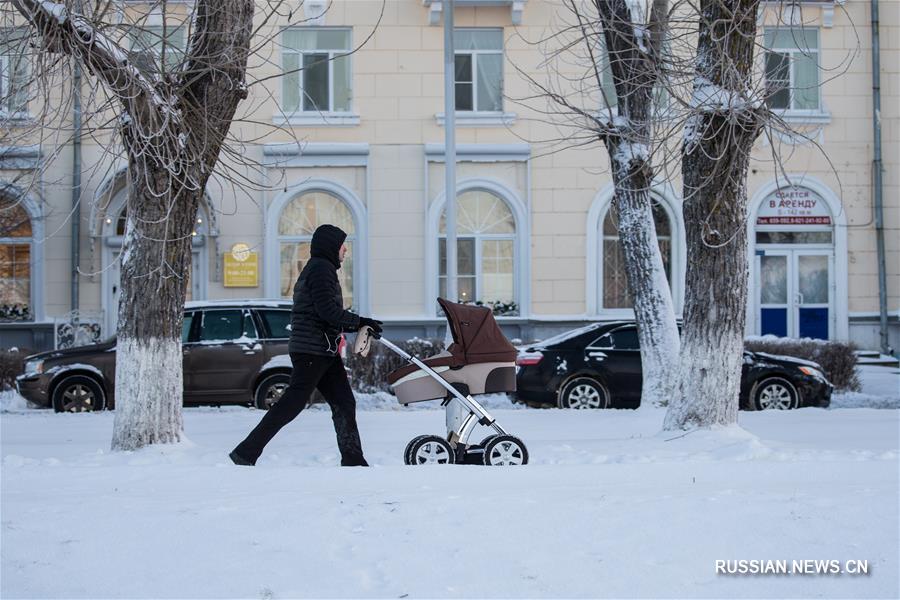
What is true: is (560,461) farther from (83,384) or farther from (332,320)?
(83,384)

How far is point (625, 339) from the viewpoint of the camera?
50.9ft

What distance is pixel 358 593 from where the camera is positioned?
495 centimetres

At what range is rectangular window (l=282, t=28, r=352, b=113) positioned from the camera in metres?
21.7

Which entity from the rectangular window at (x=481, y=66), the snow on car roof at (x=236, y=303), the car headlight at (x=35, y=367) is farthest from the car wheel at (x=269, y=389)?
the rectangular window at (x=481, y=66)

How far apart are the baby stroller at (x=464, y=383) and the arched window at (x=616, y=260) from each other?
1414 centimetres

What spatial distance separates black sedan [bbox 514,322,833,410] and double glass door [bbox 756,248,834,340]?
740 cm

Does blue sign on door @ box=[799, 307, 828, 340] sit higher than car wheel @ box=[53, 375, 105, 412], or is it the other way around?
blue sign on door @ box=[799, 307, 828, 340]

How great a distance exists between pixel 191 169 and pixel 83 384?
23.3 ft

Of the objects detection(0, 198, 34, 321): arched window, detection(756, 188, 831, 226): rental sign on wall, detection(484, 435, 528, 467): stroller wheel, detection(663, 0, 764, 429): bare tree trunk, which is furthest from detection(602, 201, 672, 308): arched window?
detection(484, 435, 528, 467): stroller wheel

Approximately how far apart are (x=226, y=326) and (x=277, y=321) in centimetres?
71

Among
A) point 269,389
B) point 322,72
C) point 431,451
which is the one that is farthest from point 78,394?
point 322,72

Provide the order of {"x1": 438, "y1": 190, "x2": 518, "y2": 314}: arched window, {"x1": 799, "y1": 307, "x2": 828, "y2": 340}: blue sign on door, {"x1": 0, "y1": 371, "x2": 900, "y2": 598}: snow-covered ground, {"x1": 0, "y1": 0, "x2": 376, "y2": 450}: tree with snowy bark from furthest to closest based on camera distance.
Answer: {"x1": 799, "y1": 307, "x2": 828, "y2": 340}: blue sign on door → {"x1": 438, "y1": 190, "x2": 518, "y2": 314}: arched window → {"x1": 0, "y1": 0, "x2": 376, "y2": 450}: tree with snowy bark → {"x1": 0, "y1": 371, "x2": 900, "y2": 598}: snow-covered ground

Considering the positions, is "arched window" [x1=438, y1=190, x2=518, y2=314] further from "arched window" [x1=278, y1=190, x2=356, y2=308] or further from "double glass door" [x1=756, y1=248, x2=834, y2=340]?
"double glass door" [x1=756, y1=248, x2=834, y2=340]

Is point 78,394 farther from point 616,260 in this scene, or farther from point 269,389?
point 616,260
